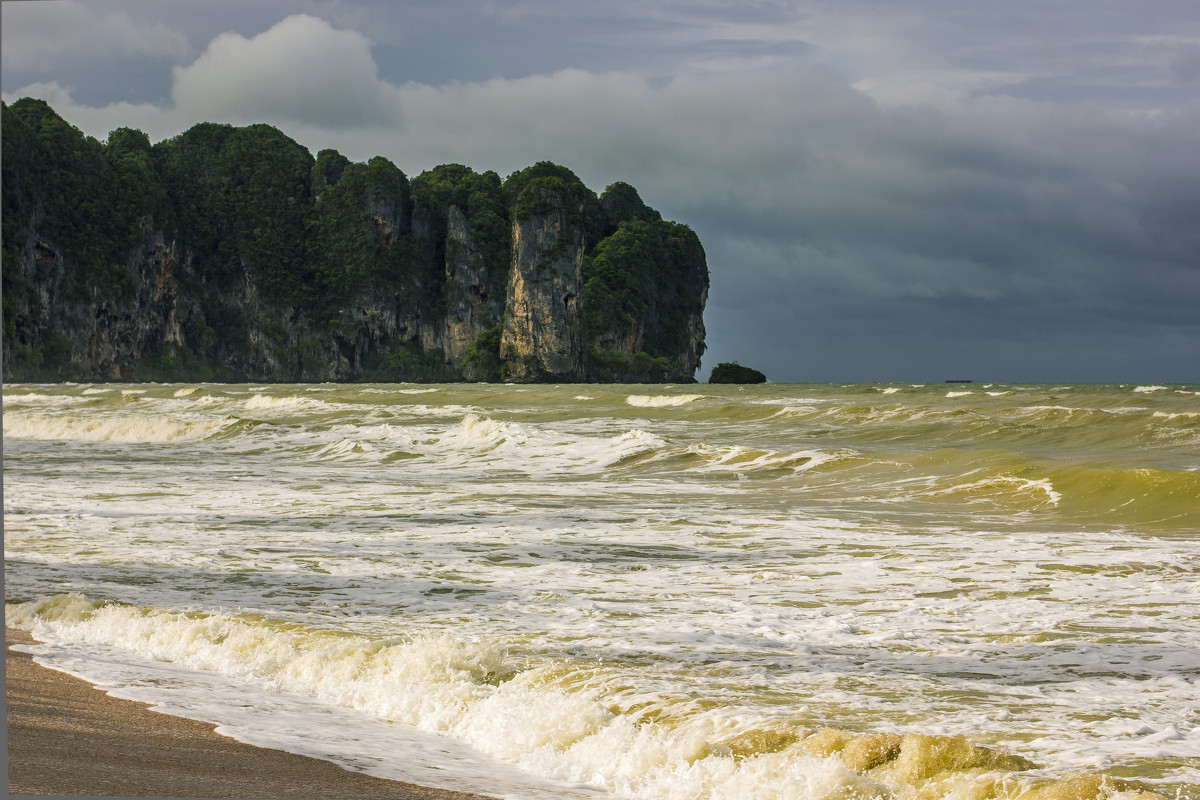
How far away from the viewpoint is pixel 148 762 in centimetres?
269

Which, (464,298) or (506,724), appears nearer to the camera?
(506,724)

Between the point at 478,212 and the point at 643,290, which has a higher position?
the point at 478,212

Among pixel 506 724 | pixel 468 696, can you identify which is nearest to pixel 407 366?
pixel 468 696

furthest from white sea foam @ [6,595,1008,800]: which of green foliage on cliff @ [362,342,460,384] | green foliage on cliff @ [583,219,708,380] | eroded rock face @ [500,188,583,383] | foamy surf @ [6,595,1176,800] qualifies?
green foliage on cliff @ [362,342,460,384]

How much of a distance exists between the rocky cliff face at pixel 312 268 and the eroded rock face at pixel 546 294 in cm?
511

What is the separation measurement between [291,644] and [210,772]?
5.19 ft

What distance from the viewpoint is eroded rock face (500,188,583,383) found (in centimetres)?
8050

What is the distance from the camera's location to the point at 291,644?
4223mm

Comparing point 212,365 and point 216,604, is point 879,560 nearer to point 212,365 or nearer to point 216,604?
point 216,604

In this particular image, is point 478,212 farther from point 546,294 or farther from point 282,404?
point 282,404

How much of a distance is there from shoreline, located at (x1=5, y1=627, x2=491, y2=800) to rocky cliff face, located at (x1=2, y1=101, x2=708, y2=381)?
270 ft

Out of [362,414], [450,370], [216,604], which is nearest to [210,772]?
[216,604]

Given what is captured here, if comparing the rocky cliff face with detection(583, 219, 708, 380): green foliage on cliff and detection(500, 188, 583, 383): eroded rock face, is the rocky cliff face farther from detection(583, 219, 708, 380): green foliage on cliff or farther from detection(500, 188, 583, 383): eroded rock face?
detection(500, 188, 583, 383): eroded rock face

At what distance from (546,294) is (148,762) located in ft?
259
